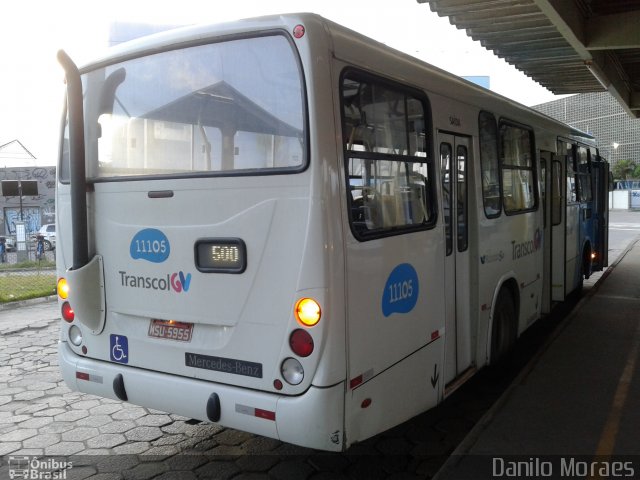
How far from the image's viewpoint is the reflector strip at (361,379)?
327 cm

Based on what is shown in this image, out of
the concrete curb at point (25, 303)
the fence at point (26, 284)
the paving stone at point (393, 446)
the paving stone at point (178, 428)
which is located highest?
the fence at point (26, 284)

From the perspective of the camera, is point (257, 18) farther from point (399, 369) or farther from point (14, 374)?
point (14, 374)

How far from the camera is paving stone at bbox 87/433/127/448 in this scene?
A: 175 inches

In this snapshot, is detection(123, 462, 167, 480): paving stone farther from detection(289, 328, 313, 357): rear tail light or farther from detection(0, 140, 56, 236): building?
detection(0, 140, 56, 236): building

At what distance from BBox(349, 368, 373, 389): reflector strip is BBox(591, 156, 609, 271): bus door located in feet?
28.1

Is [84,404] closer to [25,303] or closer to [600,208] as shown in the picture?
[25,303]

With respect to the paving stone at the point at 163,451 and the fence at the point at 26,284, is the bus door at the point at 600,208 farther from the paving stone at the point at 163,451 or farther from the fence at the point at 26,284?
the fence at the point at 26,284

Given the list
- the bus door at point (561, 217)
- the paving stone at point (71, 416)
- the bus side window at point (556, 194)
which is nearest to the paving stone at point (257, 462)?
the paving stone at point (71, 416)

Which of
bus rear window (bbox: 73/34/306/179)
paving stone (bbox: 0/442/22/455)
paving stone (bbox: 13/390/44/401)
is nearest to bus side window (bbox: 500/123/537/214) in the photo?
bus rear window (bbox: 73/34/306/179)

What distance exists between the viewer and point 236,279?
11.2 ft

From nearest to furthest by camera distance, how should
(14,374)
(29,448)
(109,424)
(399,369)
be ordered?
1. (399,369)
2. (29,448)
3. (109,424)
4. (14,374)

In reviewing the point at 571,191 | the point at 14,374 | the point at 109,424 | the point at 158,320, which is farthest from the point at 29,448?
the point at 571,191

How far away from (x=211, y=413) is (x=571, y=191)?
7126 millimetres

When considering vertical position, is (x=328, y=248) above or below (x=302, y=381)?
above
